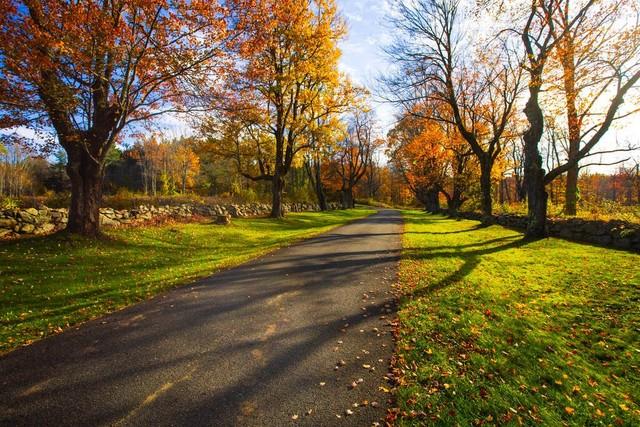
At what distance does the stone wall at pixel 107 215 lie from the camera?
10828 mm

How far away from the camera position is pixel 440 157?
29.6 m

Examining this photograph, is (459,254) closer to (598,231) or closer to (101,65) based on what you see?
(598,231)

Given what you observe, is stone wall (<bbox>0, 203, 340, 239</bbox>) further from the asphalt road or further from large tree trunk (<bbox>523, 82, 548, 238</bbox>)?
large tree trunk (<bbox>523, 82, 548, 238</bbox>)

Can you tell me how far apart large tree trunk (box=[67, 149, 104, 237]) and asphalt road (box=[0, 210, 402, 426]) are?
6.69 meters

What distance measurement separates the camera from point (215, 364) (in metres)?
3.86

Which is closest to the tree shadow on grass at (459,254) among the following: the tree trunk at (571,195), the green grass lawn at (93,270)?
the tree trunk at (571,195)

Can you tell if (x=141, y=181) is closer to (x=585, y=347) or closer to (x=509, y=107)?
(x=509, y=107)

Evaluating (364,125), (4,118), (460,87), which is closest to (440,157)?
(460,87)

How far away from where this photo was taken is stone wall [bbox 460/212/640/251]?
1005 cm

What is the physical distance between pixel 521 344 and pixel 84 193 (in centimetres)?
1335

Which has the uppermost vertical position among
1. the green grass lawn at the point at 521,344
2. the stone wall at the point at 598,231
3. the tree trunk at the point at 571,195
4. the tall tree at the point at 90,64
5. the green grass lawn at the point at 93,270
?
the tall tree at the point at 90,64

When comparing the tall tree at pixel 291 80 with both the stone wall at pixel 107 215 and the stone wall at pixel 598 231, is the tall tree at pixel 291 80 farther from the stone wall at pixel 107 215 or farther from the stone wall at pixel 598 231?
the stone wall at pixel 598 231

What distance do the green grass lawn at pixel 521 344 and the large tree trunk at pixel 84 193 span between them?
10.9 metres

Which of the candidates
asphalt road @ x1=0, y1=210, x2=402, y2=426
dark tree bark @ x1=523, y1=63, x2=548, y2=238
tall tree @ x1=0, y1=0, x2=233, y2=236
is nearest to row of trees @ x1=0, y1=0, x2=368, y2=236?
tall tree @ x1=0, y1=0, x2=233, y2=236
